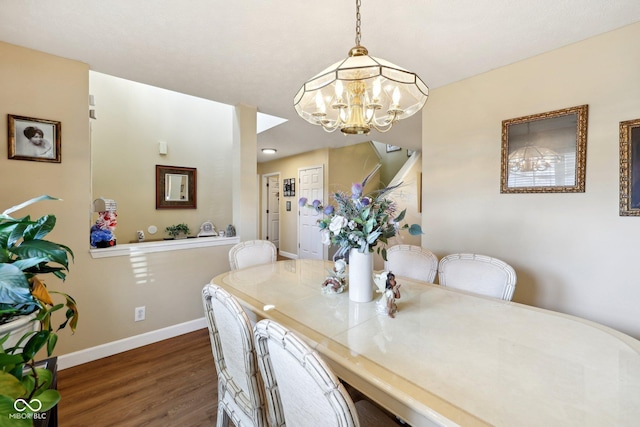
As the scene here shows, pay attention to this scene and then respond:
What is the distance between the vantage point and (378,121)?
6.53 feet

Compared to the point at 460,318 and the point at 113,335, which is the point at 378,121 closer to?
the point at 460,318

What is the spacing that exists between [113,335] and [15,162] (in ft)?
4.81

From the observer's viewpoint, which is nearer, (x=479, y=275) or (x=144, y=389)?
(x=479, y=275)

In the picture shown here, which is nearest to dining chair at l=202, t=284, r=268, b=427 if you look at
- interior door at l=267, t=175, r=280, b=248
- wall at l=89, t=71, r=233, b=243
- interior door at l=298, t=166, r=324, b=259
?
wall at l=89, t=71, r=233, b=243

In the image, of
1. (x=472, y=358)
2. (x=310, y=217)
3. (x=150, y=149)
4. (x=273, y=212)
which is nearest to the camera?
(x=472, y=358)

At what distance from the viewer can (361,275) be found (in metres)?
1.40

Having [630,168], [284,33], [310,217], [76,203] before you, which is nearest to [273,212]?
[310,217]

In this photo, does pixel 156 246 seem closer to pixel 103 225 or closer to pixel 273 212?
pixel 103 225

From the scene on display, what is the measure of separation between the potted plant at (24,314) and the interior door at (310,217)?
455cm

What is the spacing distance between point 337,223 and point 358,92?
80 cm

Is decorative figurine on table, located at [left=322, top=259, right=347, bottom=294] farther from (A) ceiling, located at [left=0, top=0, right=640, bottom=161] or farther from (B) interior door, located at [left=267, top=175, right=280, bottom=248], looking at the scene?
(B) interior door, located at [left=267, top=175, right=280, bottom=248]

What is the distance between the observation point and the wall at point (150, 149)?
10.5 ft

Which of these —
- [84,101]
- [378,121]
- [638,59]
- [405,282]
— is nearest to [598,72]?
[638,59]

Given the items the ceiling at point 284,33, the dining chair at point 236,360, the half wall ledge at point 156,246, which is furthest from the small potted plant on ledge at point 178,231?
the dining chair at point 236,360
